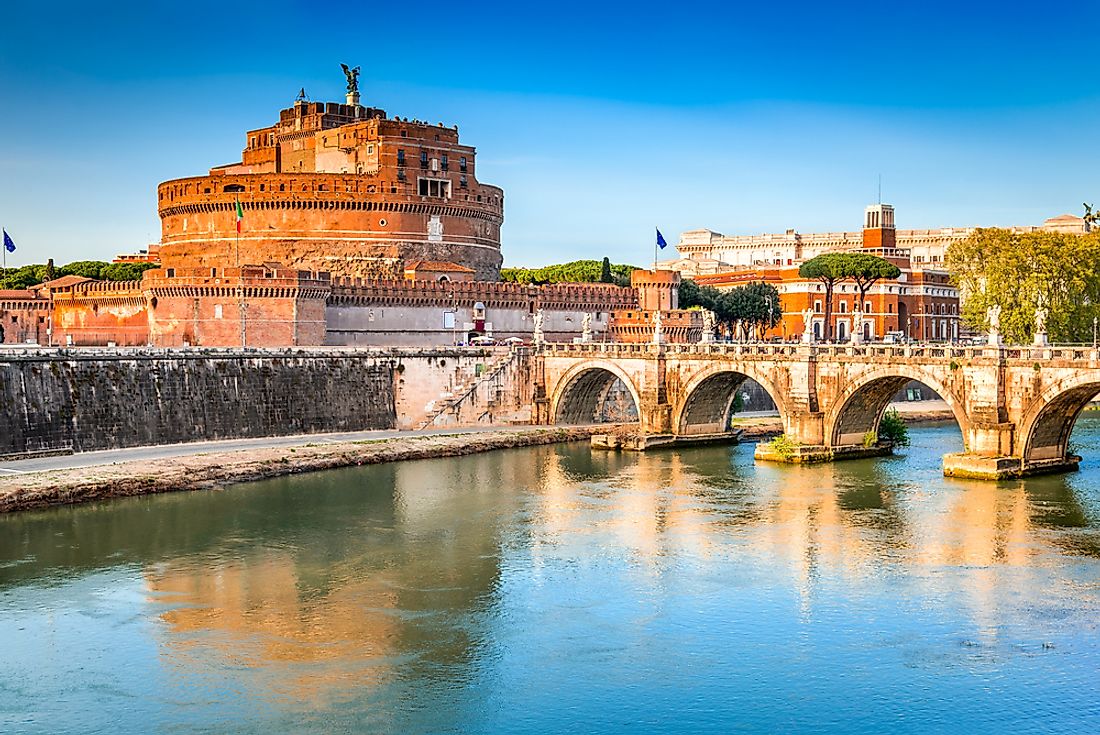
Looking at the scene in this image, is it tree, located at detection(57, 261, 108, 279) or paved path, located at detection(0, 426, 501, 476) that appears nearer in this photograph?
paved path, located at detection(0, 426, 501, 476)

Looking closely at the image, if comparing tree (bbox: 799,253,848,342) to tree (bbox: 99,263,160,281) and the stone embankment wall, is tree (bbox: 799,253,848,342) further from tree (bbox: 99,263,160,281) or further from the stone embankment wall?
tree (bbox: 99,263,160,281)

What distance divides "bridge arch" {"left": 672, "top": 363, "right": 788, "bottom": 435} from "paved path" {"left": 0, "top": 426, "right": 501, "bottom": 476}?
8.09 m

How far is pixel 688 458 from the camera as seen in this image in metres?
48.0

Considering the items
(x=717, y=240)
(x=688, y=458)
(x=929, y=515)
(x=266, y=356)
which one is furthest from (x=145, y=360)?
(x=717, y=240)

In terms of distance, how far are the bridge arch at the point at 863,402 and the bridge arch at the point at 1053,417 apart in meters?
3.11

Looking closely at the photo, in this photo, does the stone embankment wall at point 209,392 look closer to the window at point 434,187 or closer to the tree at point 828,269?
the window at point 434,187

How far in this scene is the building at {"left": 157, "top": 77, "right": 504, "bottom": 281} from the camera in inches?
2741

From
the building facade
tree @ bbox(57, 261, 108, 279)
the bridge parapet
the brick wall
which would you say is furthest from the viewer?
the building facade

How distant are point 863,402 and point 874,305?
47.4 m

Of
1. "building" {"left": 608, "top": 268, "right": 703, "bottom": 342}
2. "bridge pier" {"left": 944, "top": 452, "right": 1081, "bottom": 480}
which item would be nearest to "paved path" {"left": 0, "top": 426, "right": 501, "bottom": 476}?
"building" {"left": 608, "top": 268, "right": 703, "bottom": 342}

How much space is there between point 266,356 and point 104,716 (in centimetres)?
3039

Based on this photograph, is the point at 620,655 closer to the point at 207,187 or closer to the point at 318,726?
the point at 318,726

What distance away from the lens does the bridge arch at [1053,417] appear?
37.9 meters

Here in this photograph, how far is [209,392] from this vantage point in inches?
1857
